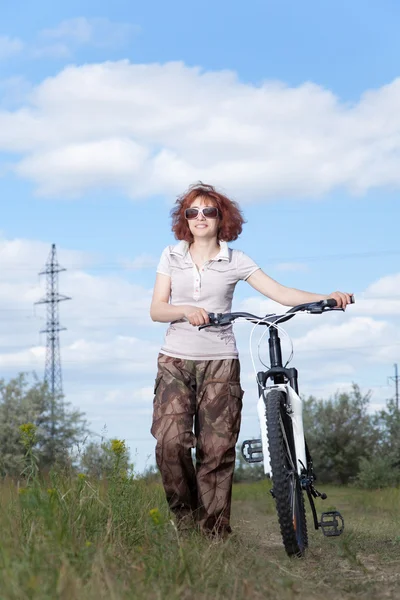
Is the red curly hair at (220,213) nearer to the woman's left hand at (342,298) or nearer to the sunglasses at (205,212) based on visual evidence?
the sunglasses at (205,212)

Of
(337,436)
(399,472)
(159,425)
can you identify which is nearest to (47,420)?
(337,436)

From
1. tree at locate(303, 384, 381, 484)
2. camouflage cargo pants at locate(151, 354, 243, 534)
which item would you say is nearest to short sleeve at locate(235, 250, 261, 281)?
camouflage cargo pants at locate(151, 354, 243, 534)

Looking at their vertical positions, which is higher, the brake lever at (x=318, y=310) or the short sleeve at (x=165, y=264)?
the short sleeve at (x=165, y=264)

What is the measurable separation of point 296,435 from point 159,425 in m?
1.18

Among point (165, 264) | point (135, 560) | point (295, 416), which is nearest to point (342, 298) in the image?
point (295, 416)

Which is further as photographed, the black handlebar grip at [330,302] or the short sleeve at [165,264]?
the short sleeve at [165,264]

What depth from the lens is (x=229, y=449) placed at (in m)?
7.72

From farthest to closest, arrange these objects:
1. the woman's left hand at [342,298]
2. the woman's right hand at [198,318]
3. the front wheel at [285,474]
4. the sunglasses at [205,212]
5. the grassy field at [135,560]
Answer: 1. the sunglasses at [205,212]
2. the woman's left hand at [342,298]
3. the woman's right hand at [198,318]
4. the front wheel at [285,474]
5. the grassy field at [135,560]

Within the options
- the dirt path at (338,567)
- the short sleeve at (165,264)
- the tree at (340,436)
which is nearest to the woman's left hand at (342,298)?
the short sleeve at (165,264)

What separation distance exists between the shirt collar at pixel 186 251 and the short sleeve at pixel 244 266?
0.12m

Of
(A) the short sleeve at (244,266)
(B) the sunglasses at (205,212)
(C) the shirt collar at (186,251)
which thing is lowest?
(A) the short sleeve at (244,266)

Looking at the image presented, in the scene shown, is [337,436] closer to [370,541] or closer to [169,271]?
[370,541]

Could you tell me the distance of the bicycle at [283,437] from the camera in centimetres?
677

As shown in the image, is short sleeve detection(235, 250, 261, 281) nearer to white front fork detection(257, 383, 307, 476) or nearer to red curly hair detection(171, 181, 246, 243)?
red curly hair detection(171, 181, 246, 243)
